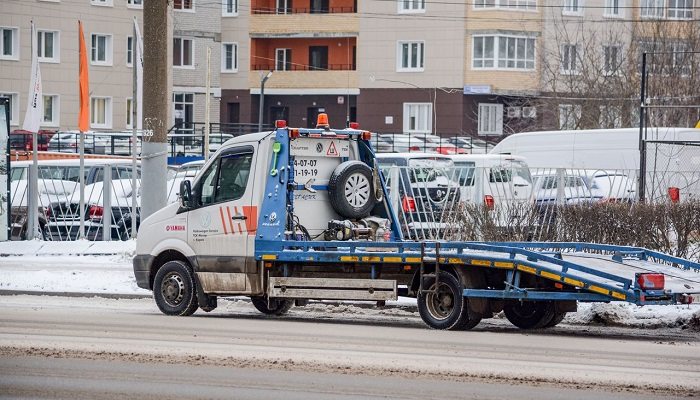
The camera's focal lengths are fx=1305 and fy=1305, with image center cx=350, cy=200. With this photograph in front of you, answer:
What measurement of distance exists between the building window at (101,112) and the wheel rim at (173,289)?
169ft

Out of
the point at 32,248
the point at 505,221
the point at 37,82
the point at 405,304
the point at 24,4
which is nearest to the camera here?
the point at 405,304

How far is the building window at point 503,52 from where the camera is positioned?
2623 inches

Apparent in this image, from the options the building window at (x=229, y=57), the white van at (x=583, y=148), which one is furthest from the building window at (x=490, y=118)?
the white van at (x=583, y=148)

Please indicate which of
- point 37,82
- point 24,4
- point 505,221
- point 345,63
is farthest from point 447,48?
point 505,221

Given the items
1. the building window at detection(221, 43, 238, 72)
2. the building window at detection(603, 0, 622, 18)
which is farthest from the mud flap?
the building window at detection(221, 43, 238, 72)

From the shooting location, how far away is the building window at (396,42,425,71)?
68750 millimetres

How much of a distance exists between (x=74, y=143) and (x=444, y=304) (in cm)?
4131

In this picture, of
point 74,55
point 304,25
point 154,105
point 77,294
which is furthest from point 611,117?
point 77,294

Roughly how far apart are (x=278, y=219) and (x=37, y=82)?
13.0m

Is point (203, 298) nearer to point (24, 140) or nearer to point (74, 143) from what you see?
point (24, 140)

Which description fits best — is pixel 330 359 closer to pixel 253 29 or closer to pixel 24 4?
pixel 24 4

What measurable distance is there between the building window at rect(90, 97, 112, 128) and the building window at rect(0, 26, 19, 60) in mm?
4877

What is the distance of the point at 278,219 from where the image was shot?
16.2 metres

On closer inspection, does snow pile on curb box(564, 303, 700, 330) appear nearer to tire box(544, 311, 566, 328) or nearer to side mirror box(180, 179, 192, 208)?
tire box(544, 311, 566, 328)
